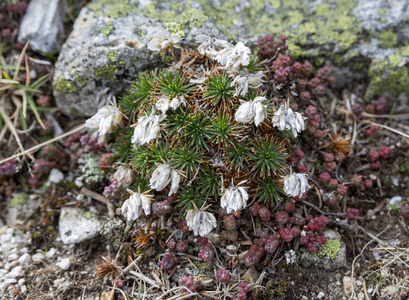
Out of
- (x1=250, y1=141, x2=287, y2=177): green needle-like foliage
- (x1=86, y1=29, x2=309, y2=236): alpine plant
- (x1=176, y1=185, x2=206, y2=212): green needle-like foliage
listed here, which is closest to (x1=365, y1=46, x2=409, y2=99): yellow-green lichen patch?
(x1=86, y1=29, x2=309, y2=236): alpine plant

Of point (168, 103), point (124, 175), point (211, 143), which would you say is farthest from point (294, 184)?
point (124, 175)

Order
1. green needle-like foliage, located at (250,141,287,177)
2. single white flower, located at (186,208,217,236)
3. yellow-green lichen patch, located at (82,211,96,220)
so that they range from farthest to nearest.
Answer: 1. yellow-green lichen patch, located at (82,211,96,220)
2. green needle-like foliage, located at (250,141,287,177)
3. single white flower, located at (186,208,217,236)

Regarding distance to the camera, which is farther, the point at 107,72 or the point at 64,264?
the point at 107,72

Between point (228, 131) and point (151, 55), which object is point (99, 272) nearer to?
point (228, 131)

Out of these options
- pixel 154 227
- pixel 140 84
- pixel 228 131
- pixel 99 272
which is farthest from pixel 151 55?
pixel 99 272

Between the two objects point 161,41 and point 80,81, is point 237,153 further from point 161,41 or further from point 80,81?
point 80,81

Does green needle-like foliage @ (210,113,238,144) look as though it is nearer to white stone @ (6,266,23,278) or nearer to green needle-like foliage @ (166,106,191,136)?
green needle-like foliage @ (166,106,191,136)
